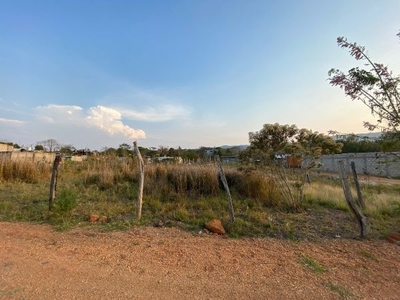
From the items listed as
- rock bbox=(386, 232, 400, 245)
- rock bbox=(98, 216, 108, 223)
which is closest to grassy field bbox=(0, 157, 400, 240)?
rock bbox=(98, 216, 108, 223)

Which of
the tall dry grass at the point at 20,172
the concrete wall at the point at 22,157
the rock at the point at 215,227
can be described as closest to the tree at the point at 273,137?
the rock at the point at 215,227

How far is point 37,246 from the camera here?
4031mm

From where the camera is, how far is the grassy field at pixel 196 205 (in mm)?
5461

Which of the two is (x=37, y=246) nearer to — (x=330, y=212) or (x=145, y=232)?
(x=145, y=232)

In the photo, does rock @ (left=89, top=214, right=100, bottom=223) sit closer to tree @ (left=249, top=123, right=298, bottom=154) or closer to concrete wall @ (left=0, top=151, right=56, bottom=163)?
tree @ (left=249, top=123, right=298, bottom=154)

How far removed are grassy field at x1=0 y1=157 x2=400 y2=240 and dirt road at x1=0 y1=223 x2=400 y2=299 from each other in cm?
70

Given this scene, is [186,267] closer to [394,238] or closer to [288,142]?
[394,238]

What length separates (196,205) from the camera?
724 centimetres

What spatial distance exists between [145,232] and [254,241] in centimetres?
214

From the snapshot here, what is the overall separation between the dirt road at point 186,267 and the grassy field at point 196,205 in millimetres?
698

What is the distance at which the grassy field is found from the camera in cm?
546

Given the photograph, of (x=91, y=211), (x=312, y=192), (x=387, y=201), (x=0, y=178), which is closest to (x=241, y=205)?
(x=312, y=192)

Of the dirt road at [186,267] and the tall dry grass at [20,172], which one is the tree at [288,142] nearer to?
the dirt road at [186,267]

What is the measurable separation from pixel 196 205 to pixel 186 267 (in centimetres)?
387
